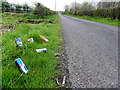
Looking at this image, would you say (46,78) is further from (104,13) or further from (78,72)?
(104,13)

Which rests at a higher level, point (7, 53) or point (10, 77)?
point (7, 53)

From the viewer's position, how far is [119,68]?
7.06 feet

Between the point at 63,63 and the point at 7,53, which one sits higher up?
the point at 7,53

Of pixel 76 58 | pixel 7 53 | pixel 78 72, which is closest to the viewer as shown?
pixel 78 72

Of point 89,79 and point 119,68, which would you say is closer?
point 89,79

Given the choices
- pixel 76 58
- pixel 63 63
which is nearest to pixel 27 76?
pixel 63 63

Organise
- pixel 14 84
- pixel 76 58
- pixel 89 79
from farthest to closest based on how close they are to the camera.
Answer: pixel 76 58 → pixel 89 79 → pixel 14 84

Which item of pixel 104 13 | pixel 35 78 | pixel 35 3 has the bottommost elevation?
pixel 35 78

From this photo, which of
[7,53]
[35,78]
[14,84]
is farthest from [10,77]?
[7,53]

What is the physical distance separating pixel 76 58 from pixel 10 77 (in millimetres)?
1600

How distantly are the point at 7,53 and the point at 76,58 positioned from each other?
66.2 inches

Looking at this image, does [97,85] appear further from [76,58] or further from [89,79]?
[76,58]

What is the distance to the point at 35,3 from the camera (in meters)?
18.2

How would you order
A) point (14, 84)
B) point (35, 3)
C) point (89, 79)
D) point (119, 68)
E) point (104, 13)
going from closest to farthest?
1. point (14, 84)
2. point (89, 79)
3. point (119, 68)
4. point (35, 3)
5. point (104, 13)
